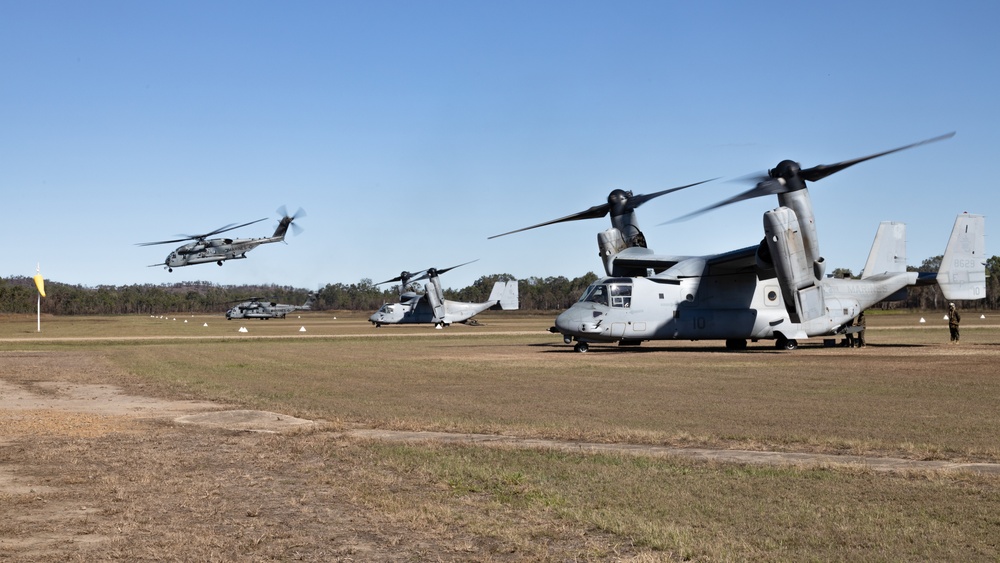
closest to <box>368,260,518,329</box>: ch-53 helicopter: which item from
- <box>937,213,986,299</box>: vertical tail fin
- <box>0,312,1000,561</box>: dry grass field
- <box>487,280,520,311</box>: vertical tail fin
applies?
<box>487,280,520,311</box>: vertical tail fin

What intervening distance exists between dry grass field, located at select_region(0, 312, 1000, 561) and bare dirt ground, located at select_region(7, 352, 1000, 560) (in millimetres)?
38

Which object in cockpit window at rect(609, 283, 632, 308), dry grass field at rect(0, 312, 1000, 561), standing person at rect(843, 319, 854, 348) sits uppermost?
cockpit window at rect(609, 283, 632, 308)

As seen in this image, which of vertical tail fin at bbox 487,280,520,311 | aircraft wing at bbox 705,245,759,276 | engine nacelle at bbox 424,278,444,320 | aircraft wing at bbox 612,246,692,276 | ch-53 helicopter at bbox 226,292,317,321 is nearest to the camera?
aircraft wing at bbox 705,245,759,276

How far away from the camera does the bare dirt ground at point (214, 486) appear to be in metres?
7.37

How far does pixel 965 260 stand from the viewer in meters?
38.0

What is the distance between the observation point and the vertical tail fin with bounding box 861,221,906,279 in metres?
41.5

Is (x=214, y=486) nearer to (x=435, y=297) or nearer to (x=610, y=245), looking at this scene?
(x=610, y=245)


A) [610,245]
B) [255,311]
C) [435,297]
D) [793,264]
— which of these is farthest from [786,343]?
[255,311]

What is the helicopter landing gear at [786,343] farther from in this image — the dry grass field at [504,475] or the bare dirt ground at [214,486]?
the bare dirt ground at [214,486]

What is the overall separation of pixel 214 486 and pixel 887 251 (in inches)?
1481

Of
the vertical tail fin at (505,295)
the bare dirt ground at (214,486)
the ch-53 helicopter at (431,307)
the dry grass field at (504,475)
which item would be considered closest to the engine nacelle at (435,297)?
the ch-53 helicopter at (431,307)

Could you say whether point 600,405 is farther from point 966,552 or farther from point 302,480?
point 966,552

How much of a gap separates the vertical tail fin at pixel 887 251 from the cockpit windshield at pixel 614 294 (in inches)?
473

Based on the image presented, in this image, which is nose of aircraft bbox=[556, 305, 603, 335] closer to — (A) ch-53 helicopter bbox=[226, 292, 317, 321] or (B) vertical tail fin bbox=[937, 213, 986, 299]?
(B) vertical tail fin bbox=[937, 213, 986, 299]
